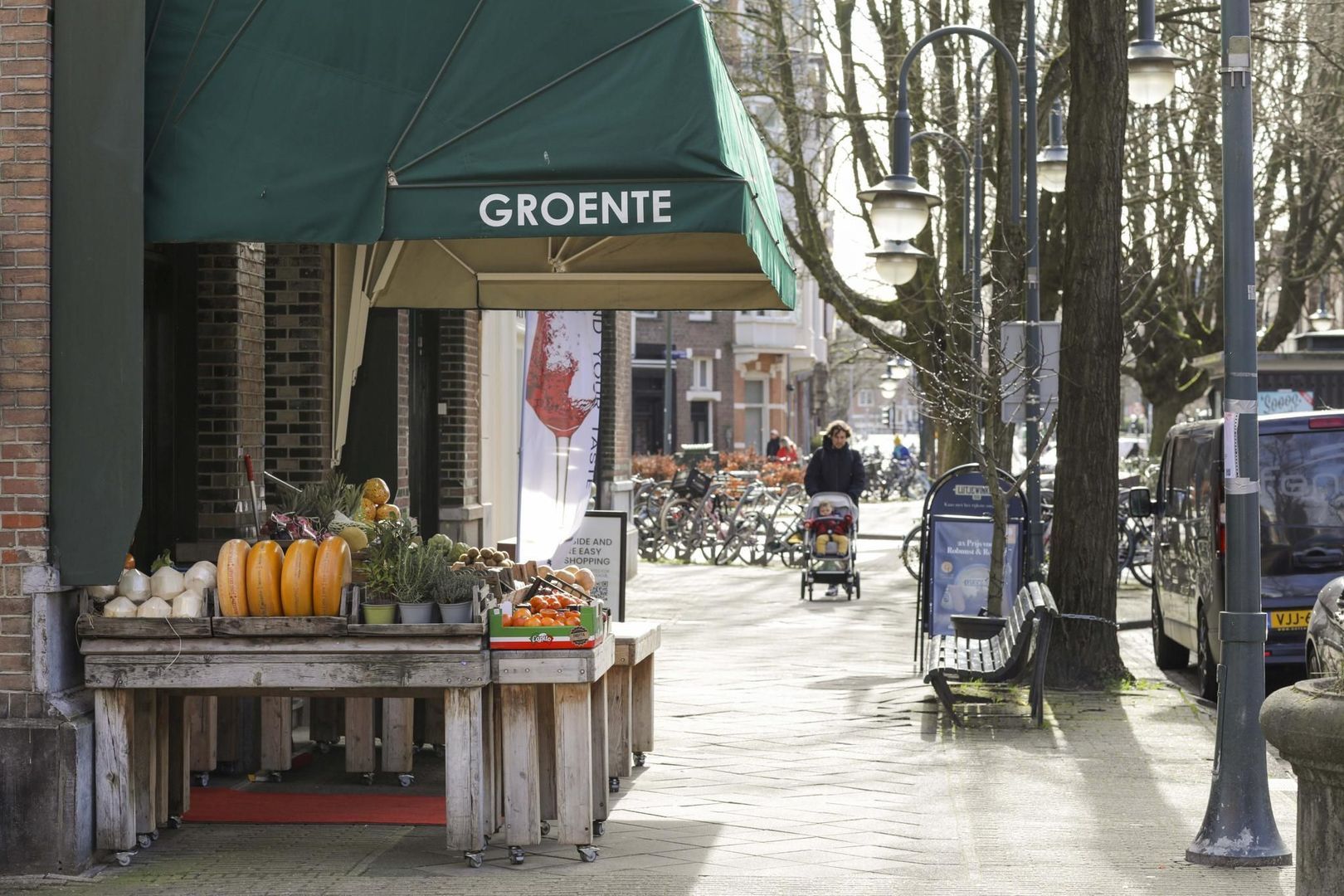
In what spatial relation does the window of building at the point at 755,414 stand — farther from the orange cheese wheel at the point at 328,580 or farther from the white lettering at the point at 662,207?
the white lettering at the point at 662,207

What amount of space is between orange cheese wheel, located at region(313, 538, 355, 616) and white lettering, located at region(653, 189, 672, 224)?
6.43 ft

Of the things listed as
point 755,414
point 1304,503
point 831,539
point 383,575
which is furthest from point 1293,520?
point 755,414

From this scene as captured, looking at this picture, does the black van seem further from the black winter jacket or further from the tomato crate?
the black winter jacket

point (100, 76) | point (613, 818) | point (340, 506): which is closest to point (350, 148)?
point (100, 76)

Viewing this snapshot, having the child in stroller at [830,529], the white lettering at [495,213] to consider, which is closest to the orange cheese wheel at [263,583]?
the white lettering at [495,213]

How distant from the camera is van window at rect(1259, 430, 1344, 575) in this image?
11992 mm

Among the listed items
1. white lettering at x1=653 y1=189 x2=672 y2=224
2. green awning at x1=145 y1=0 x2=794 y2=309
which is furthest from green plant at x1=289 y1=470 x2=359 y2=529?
white lettering at x1=653 y1=189 x2=672 y2=224

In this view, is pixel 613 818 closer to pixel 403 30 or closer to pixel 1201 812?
pixel 1201 812

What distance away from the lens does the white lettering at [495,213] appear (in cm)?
696

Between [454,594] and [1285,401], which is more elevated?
[1285,401]

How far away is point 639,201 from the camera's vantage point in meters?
6.96

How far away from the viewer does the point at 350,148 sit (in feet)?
23.2

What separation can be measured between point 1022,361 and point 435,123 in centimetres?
987

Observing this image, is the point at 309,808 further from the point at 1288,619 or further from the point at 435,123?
the point at 1288,619
